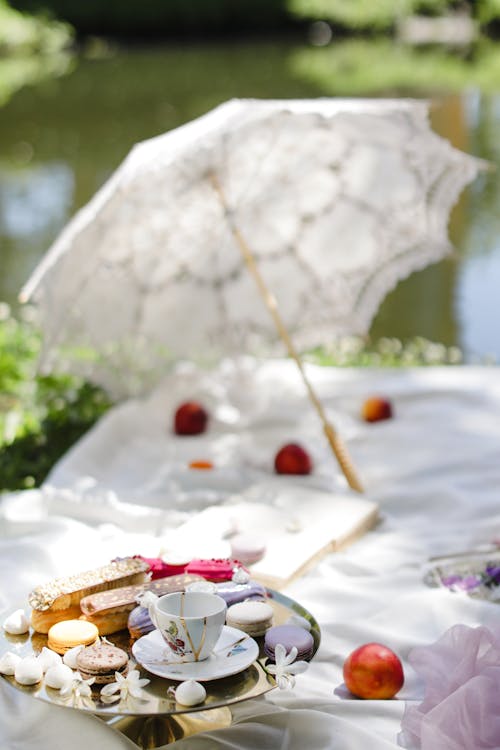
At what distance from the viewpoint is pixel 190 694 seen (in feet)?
6.02

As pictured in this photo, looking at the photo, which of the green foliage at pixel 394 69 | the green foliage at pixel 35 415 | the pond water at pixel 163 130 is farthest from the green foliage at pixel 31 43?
the green foliage at pixel 35 415

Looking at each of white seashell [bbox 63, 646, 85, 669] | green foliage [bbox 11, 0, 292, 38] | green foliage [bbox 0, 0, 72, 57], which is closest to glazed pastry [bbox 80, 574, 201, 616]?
white seashell [bbox 63, 646, 85, 669]

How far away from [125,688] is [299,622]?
1.34 ft

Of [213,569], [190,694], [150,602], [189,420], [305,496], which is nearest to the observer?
[190,694]

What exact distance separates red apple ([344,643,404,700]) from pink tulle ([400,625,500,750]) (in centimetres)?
5

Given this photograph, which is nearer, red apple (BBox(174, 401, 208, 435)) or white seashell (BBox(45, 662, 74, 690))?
white seashell (BBox(45, 662, 74, 690))

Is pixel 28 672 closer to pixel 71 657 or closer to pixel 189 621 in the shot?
pixel 71 657

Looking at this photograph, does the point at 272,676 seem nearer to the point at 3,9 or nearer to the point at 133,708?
the point at 133,708

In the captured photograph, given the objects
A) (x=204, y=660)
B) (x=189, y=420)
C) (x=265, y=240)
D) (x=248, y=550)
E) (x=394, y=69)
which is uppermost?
(x=265, y=240)

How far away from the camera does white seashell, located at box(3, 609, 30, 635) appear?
6.91 ft

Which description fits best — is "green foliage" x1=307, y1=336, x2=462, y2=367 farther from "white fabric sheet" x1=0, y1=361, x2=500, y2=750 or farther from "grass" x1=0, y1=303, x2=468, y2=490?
"white fabric sheet" x1=0, y1=361, x2=500, y2=750

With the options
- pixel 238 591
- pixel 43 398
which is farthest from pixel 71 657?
pixel 43 398

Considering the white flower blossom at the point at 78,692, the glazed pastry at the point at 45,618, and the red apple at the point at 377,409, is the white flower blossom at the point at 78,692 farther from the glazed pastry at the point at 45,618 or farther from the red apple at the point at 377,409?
the red apple at the point at 377,409

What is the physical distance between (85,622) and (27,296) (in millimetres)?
1390
